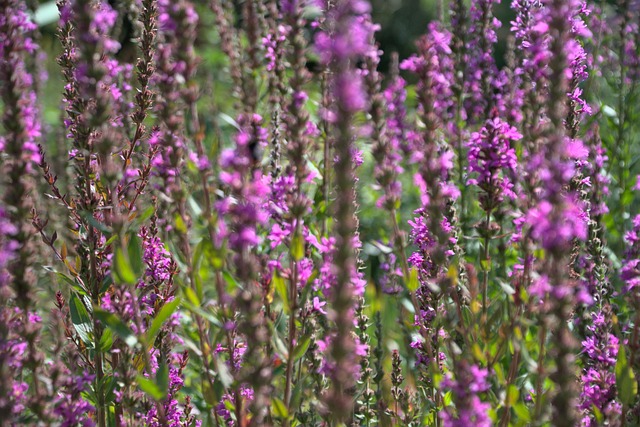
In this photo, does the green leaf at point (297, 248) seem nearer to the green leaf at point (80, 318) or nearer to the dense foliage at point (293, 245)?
the dense foliage at point (293, 245)

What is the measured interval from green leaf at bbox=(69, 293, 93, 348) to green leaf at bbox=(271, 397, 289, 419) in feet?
3.98

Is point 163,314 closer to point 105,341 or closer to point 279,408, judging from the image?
point 279,408

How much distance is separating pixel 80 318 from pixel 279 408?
4.52 ft

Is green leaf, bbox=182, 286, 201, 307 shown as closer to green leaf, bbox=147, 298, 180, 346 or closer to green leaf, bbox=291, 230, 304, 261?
green leaf, bbox=147, 298, 180, 346

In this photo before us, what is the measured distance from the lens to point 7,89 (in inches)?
96.7

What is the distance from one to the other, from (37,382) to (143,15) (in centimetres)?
188

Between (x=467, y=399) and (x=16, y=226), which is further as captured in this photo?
(x=16, y=226)

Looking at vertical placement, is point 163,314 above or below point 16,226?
below

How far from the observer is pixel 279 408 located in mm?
2684

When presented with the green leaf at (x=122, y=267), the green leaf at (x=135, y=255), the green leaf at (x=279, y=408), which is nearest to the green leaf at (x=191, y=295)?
the green leaf at (x=122, y=267)

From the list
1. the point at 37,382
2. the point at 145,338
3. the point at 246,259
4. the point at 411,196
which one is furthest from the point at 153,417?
the point at 411,196

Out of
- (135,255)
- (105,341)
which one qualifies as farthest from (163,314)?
(105,341)

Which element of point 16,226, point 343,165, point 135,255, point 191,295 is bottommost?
point 135,255

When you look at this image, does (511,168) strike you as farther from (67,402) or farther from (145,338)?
(67,402)
